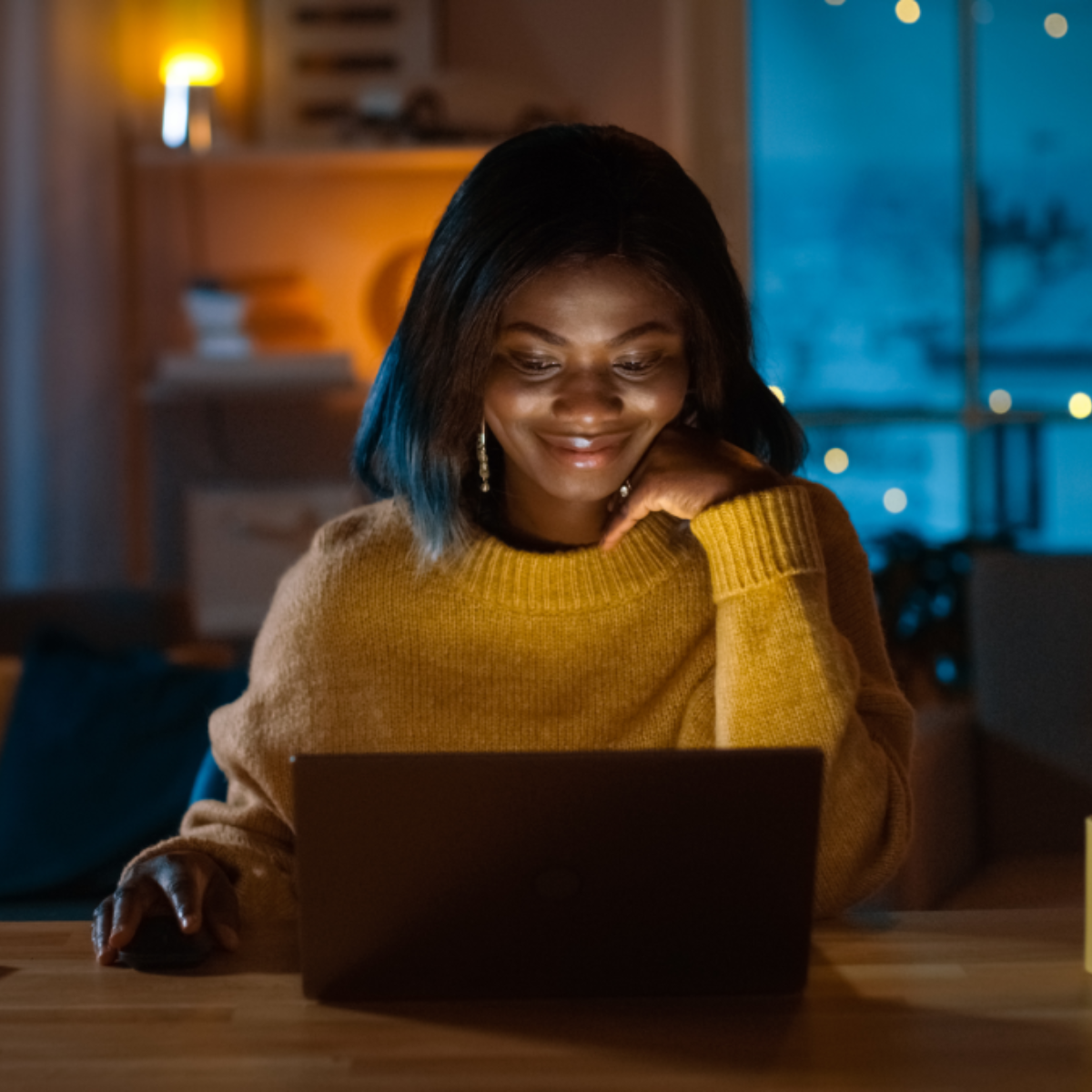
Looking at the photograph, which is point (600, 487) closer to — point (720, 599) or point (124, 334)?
point (720, 599)

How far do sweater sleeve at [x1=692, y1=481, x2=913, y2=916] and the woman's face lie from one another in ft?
0.40

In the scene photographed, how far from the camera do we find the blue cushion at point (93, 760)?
192cm

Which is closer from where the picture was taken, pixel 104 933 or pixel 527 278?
pixel 104 933

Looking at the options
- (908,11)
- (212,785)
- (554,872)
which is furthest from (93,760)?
(908,11)

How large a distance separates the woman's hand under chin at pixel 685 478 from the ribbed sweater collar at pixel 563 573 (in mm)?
21

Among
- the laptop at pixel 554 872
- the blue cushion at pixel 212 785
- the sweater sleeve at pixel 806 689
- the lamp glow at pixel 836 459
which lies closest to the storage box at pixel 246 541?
the lamp glow at pixel 836 459

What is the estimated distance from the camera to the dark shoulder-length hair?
1.19 metres

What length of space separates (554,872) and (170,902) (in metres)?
0.33

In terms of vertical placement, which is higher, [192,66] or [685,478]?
[192,66]

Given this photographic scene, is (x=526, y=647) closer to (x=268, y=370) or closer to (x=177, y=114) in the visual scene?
(x=268, y=370)

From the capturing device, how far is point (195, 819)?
1226 mm

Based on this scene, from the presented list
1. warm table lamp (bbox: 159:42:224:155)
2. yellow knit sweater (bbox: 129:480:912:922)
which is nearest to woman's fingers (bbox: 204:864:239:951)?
yellow knit sweater (bbox: 129:480:912:922)

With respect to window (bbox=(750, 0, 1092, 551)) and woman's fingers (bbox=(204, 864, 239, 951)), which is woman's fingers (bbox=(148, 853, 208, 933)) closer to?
woman's fingers (bbox=(204, 864, 239, 951))

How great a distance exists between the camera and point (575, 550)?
1.31 meters
